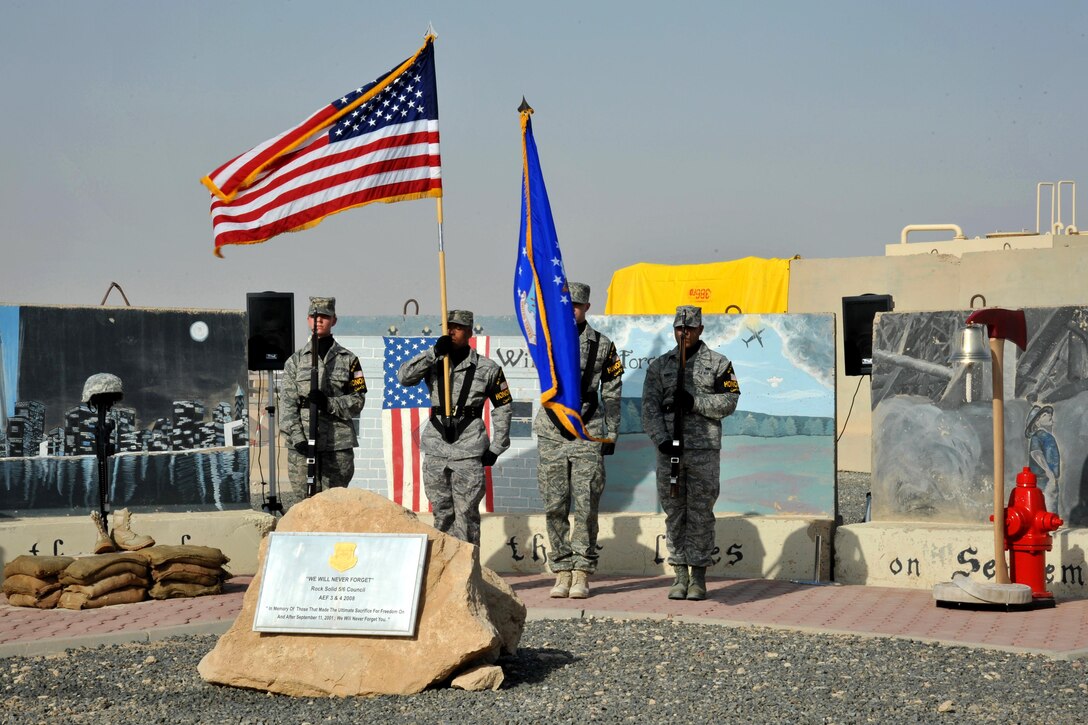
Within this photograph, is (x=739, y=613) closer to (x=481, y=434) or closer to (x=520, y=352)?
(x=481, y=434)

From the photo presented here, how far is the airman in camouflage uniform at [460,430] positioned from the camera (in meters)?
9.79

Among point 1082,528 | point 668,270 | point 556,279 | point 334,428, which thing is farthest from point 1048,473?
point 668,270

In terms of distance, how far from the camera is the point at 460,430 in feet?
32.2

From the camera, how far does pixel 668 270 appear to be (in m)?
25.3

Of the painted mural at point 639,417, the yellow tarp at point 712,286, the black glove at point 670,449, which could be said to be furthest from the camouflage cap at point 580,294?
the yellow tarp at point 712,286

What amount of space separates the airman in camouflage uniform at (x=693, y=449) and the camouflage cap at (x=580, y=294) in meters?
0.68

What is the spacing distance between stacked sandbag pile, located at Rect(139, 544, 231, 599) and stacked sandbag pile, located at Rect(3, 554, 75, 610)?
62 cm

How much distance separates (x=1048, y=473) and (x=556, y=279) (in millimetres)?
4226

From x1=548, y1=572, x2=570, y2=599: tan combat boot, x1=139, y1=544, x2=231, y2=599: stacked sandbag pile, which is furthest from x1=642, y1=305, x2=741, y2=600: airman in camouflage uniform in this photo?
x1=139, y1=544, x2=231, y2=599: stacked sandbag pile

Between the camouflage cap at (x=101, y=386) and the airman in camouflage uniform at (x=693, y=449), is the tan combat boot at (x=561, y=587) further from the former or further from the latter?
the camouflage cap at (x=101, y=386)

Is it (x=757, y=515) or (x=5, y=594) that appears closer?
(x=5, y=594)

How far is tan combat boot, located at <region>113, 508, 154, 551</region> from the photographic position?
10414mm

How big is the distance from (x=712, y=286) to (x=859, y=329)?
1279 centimetres

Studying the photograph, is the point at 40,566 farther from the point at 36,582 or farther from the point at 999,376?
the point at 999,376
